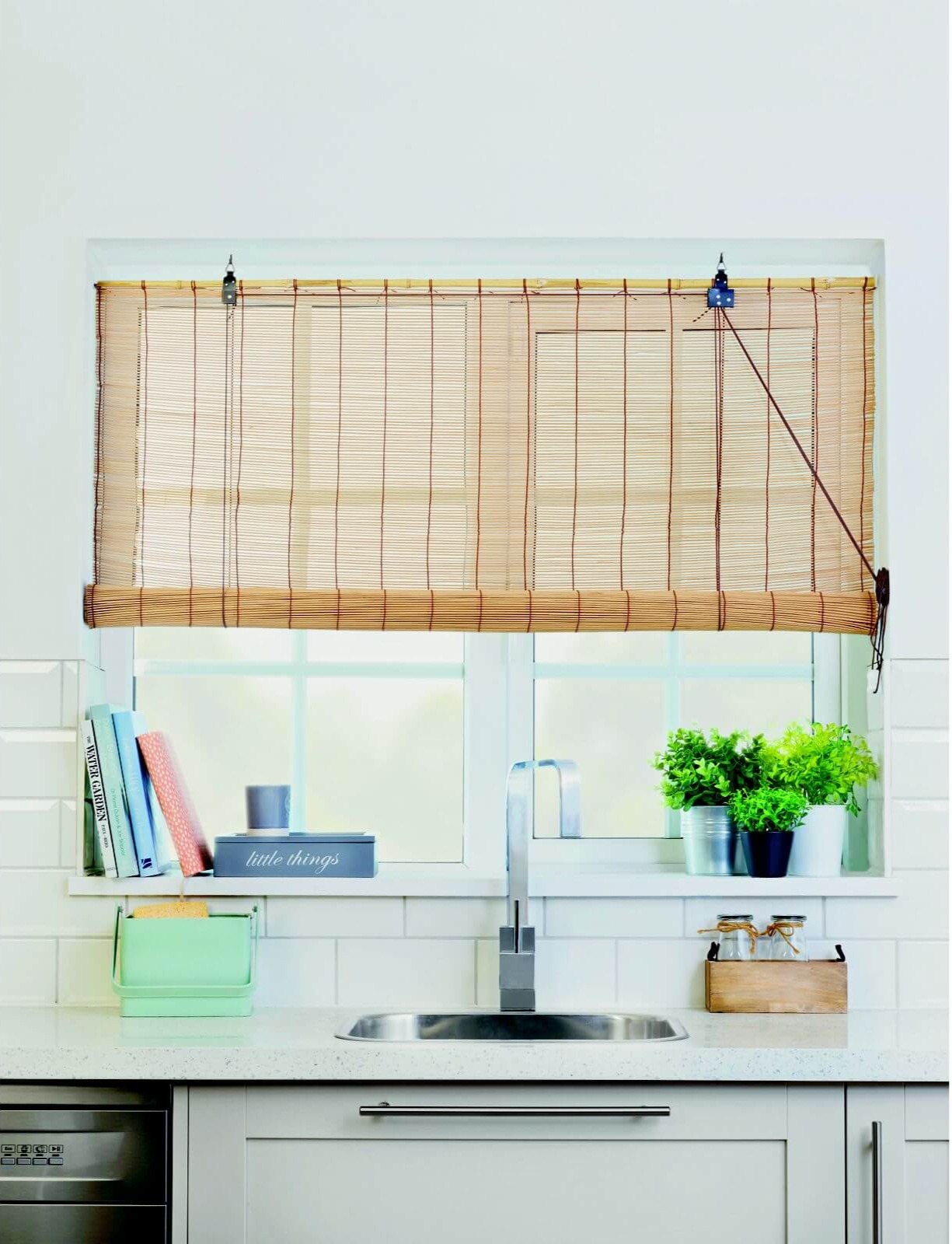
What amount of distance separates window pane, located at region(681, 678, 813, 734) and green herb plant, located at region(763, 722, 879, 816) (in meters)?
0.22

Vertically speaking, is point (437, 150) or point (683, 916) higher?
point (437, 150)

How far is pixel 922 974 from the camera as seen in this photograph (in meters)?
2.54

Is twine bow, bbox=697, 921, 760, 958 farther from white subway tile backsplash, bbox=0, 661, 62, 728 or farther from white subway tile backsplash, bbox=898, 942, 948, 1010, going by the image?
white subway tile backsplash, bbox=0, 661, 62, 728

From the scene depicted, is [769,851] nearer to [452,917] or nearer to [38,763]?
[452,917]

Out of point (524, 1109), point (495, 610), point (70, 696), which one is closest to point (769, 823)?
point (495, 610)

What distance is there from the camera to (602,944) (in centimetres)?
256

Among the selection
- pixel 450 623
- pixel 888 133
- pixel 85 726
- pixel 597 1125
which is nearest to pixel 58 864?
pixel 85 726

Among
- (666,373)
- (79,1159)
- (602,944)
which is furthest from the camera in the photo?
(666,373)

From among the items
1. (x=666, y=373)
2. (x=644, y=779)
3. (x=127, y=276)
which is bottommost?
(x=644, y=779)

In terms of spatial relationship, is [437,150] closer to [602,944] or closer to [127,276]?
[127,276]

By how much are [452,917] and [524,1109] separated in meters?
0.55

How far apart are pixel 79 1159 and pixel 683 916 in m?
1.13

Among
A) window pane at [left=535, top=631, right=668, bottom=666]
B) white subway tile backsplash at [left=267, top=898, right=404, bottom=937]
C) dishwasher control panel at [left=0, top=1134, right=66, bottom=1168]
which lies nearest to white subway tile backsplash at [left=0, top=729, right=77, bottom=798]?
white subway tile backsplash at [left=267, top=898, right=404, bottom=937]

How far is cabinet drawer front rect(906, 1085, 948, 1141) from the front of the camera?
81.0 inches
